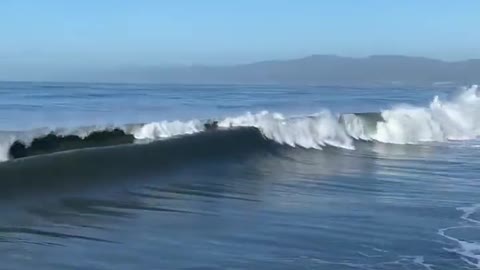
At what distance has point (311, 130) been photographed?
834 inches

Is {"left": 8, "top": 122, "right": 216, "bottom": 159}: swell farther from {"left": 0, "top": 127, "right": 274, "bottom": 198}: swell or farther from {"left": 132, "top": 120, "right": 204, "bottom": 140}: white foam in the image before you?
{"left": 0, "top": 127, "right": 274, "bottom": 198}: swell

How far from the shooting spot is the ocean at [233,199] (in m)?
7.61

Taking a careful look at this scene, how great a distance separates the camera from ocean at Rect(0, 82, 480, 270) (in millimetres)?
7605

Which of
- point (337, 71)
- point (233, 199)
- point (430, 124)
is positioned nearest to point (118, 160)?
point (233, 199)

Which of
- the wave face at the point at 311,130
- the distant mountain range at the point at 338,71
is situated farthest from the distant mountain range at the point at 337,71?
the wave face at the point at 311,130

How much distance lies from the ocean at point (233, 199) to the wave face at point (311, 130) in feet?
0.19

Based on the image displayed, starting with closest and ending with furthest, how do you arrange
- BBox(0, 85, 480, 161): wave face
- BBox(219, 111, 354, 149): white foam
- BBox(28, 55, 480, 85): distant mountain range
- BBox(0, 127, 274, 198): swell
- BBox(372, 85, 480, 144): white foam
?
BBox(0, 127, 274, 198): swell → BBox(0, 85, 480, 161): wave face → BBox(219, 111, 354, 149): white foam → BBox(372, 85, 480, 144): white foam → BBox(28, 55, 480, 85): distant mountain range

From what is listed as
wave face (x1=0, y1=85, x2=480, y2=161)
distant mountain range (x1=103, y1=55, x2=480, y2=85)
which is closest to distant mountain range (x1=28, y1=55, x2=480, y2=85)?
distant mountain range (x1=103, y1=55, x2=480, y2=85)

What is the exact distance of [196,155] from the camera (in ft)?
53.2

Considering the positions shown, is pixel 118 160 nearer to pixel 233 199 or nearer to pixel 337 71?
pixel 233 199

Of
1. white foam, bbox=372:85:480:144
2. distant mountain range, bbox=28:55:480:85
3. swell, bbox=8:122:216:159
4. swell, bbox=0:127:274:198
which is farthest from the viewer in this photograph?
distant mountain range, bbox=28:55:480:85

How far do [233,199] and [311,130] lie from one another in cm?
1012

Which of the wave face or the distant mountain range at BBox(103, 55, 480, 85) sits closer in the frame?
the wave face

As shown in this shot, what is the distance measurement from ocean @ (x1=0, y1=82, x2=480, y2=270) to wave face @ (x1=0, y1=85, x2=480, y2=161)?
0.06 metres
